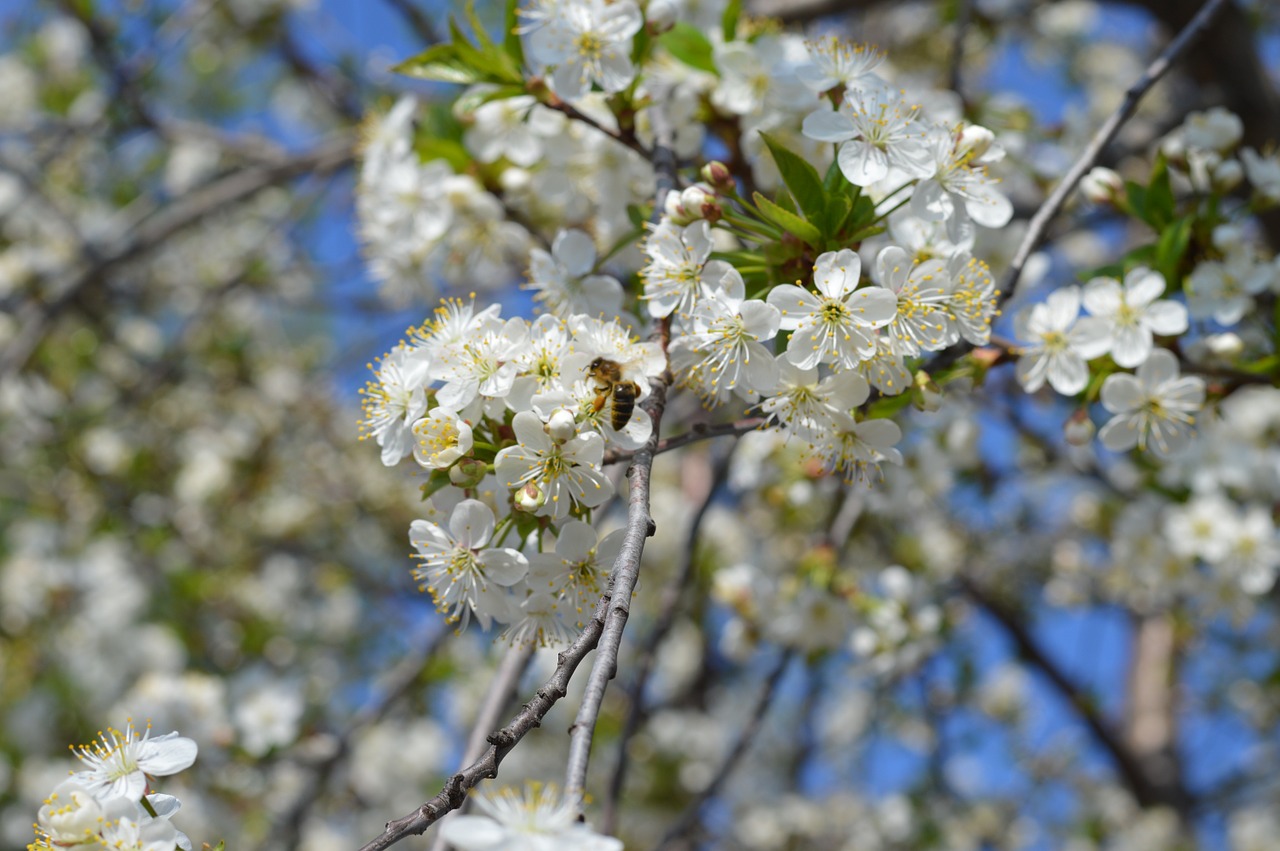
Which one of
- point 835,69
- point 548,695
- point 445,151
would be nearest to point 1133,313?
point 835,69

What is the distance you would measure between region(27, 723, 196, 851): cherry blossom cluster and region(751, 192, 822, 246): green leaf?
1087mm

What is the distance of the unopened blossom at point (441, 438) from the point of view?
136 cm

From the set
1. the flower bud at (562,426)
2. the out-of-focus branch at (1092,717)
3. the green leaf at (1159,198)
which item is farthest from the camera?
the out-of-focus branch at (1092,717)

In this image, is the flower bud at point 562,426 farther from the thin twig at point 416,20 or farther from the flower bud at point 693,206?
the thin twig at point 416,20

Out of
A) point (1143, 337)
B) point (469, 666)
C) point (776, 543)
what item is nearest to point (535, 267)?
point (1143, 337)

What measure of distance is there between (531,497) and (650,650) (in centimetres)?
125

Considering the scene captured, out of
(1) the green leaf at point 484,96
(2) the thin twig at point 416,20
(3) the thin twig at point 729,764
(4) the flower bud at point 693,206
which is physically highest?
(2) the thin twig at point 416,20

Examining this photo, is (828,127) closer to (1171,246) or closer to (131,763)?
(1171,246)

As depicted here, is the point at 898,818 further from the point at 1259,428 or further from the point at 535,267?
the point at 535,267

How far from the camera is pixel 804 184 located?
4.81 ft

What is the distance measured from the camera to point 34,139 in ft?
14.4

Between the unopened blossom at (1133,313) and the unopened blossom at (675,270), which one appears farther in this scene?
the unopened blossom at (1133,313)

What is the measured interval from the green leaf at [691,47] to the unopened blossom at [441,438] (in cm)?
98

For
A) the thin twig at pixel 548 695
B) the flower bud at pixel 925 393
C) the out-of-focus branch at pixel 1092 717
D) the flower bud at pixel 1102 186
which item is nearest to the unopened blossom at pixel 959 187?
the flower bud at pixel 925 393
